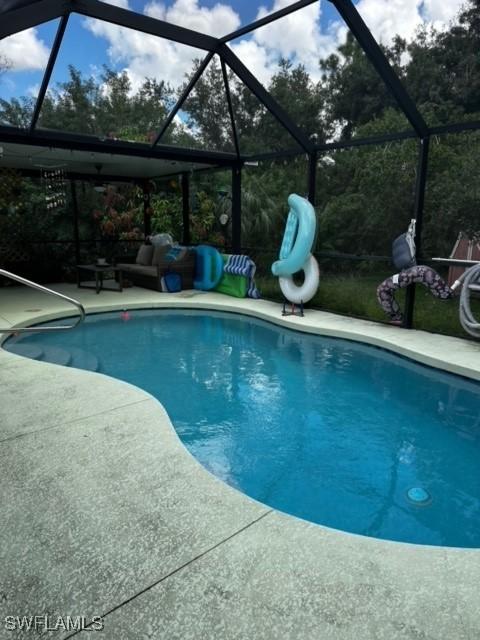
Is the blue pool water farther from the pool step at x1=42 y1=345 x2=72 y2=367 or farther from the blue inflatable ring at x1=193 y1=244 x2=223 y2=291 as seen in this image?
the blue inflatable ring at x1=193 y1=244 x2=223 y2=291

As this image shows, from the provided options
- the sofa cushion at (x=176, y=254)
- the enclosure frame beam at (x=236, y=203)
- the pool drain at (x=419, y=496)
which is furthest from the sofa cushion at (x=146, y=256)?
the pool drain at (x=419, y=496)

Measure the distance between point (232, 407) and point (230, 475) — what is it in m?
1.16

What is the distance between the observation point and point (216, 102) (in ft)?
36.3

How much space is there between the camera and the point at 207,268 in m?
9.41

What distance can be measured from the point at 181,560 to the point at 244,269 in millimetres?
6910

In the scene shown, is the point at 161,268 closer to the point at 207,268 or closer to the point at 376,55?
the point at 207,268

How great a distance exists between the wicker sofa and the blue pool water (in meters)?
2.61

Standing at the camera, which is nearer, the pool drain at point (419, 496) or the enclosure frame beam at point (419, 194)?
the pool drain at point (419, 496)

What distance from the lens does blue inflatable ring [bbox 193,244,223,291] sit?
9.24m

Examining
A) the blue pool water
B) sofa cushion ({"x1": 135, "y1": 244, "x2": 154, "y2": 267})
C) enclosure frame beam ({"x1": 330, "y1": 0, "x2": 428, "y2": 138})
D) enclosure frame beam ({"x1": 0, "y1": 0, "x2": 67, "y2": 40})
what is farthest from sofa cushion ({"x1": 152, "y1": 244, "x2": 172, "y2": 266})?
enclosure frame beam ({"x1": 330, "y1": 0, "x2": 428, "y2": 138})

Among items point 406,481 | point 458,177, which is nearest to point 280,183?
point 458,177

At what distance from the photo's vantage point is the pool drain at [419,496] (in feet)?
9.36
